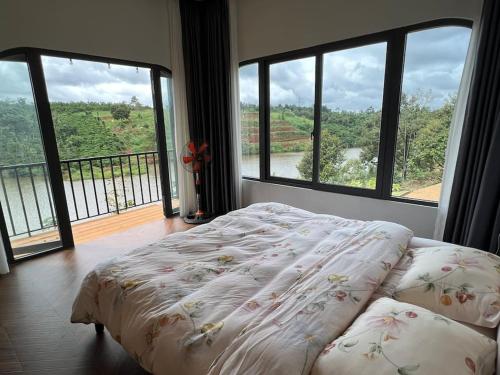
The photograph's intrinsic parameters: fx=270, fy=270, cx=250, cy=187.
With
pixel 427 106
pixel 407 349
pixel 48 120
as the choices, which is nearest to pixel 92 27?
pixel 48 120

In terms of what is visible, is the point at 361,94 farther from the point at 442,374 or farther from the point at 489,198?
the point at 442,374

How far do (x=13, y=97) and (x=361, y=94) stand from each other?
356 cm

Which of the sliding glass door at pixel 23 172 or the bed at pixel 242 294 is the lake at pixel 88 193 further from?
the bed at pixel 242 294

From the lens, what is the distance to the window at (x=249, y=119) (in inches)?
150

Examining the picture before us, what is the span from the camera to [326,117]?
3219mm

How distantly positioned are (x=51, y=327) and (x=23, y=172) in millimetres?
1759

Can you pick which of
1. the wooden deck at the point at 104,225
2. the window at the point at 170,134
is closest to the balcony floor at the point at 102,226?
the wooden deck at the point at 104,225

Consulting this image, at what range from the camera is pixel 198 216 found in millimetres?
4008

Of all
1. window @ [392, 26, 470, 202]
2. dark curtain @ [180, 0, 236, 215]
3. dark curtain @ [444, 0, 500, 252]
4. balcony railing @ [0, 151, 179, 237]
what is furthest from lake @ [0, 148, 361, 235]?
dark curtain @ [444, 0, 500, 252]

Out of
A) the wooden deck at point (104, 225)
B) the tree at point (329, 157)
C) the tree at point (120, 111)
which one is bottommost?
the wooden deck at point (104, 225)

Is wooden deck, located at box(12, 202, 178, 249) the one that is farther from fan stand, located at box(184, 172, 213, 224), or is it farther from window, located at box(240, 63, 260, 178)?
window, located at box(240, 63, 260, 178)

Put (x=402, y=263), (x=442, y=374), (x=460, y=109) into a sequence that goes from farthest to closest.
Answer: (x=460, y=109), (x=402, y=263), (x=442, y=374)

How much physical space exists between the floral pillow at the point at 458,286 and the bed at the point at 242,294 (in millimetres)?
86

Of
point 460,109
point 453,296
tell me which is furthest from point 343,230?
point 460,109
